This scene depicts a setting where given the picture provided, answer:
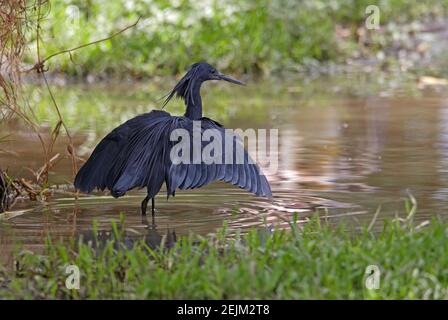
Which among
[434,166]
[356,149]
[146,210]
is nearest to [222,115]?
[356,149]

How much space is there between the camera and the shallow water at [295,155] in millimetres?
6984

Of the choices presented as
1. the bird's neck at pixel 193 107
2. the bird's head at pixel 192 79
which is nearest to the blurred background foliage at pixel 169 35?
the bird's head at pixel 192 79

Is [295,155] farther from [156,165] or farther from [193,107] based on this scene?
[156,165]

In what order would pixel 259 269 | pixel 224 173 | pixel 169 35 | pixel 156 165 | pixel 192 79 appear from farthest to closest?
1. pixel 169 35
2. pixel 192 79
3. pixel 156 165
4. pixel 224 173
5. pixel 259 269

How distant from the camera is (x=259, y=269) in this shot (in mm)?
4988

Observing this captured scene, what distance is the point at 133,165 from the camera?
263 inches

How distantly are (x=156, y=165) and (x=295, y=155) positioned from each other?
3253mm

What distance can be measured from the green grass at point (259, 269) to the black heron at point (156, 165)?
0.79 metres

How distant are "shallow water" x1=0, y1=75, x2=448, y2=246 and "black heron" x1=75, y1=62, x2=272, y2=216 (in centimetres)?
28

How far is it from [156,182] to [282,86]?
32.6ft

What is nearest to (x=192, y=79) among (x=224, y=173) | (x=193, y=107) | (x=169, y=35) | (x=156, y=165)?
(x=193, y=107)

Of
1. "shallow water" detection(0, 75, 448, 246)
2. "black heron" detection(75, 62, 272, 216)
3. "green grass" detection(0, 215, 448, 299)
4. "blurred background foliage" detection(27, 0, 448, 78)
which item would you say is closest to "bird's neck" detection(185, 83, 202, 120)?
"black heron" detection(75, 62, 272, 216)

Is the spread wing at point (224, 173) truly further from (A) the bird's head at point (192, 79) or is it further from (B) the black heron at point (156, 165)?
(A) the bird's head at point (192, 79)

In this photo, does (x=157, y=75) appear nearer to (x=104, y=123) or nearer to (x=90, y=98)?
(x=90, y=98)
